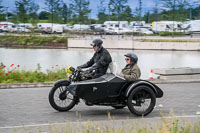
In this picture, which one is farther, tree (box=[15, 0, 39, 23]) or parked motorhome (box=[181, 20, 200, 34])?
tree (box=[15, 0, 39, 23])

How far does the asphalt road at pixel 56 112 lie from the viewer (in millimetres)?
10070

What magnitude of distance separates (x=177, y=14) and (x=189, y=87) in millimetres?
94859

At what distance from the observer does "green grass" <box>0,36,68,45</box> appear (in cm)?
8540

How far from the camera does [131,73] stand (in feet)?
35.1

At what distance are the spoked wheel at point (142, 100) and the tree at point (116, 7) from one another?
120 m

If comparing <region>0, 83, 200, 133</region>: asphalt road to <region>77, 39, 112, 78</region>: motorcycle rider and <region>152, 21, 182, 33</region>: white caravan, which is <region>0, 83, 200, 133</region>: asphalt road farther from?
<region>152, 21, 182, 33</region>: white caravan

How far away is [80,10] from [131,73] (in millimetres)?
125008

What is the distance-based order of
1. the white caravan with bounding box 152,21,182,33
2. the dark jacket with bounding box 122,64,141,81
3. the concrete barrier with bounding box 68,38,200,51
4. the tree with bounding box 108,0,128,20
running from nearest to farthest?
the dark jacket with bounding box 122,64,141,81
the concrete barrier with bounding box 68,38,200,51
the white caravan with bounding box 152,21,182,33
the tree with bounding box 108,0,128,20

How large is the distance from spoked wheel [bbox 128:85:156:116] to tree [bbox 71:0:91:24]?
11839 centimetres

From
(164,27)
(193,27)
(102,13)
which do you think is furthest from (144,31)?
(102,13)

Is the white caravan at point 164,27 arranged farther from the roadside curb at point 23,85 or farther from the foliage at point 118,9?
the roadside curb at point 23,85

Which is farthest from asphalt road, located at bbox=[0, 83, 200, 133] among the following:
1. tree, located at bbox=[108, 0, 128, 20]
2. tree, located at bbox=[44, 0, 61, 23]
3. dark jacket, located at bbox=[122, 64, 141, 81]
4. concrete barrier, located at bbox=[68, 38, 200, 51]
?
tree, located at bbox=[44, 0, 61, 23]

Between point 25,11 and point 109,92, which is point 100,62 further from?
point 25,11

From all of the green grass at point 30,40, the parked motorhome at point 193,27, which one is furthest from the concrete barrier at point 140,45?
the parked motorhome at point 193,27
